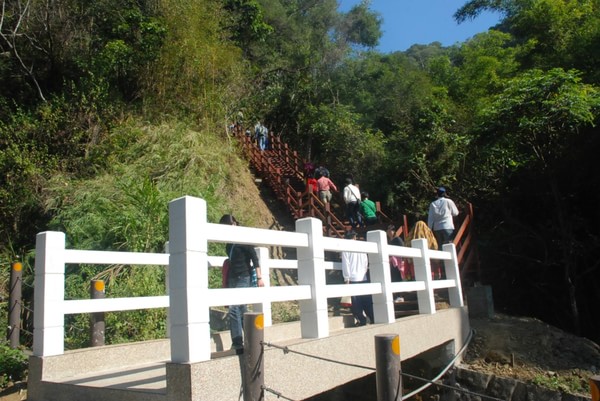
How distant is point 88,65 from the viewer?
14.5 meters

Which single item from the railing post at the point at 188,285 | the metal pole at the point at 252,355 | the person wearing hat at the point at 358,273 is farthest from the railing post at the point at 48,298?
the person wearing hat at the point at 358,273

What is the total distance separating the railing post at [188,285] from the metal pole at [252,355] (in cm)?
32

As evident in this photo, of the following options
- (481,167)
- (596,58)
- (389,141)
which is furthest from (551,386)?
(389,141)

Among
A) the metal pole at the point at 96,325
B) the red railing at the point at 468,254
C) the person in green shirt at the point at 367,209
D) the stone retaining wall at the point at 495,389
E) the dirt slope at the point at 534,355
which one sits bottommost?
A: the stone retaining wall at the point at 495,389

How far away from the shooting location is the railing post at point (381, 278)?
6461mm

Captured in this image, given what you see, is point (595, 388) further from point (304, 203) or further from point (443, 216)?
point (304, 203)

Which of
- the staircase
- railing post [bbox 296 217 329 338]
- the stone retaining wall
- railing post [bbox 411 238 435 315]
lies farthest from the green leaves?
railing post [bbox 296 217 329 338]

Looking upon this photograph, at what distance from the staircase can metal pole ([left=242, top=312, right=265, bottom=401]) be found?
23.0 feet

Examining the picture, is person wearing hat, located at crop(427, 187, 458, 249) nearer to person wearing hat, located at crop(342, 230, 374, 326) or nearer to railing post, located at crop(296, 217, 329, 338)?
person wearing hat, located at crop(342, 230, 374, 326)

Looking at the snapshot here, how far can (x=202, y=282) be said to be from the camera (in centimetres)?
384

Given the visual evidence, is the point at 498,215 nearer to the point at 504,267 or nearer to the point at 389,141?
the point at 504,267

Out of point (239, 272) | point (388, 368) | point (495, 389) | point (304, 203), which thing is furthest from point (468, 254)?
point (388, 368)

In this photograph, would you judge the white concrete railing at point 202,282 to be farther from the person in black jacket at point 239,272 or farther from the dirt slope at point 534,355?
the dirt slope at point 534,355

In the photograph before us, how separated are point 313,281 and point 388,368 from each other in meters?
1.63
